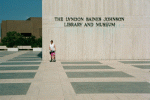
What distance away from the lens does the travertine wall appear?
687 inches

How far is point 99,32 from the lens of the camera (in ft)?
58.2

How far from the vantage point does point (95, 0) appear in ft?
58.3

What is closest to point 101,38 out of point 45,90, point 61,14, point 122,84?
point 61,14

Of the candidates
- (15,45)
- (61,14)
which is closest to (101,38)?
(61,14)

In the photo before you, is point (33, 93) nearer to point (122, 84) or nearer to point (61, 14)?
point (122, 84)

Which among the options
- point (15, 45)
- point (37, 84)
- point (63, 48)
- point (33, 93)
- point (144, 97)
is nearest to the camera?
point (144, 97)

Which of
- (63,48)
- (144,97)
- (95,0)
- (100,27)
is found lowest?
(144,97)

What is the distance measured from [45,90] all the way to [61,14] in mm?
11340

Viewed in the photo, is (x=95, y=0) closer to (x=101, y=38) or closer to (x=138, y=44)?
(x=101, y=38)

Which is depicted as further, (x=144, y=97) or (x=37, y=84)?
(x=37, y=84)

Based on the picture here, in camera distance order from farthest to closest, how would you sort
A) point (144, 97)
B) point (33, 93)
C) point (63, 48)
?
1. point (63, 48)
2. point (33, 93)
3. point (144, 97)

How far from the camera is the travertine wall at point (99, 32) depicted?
17.4 meters

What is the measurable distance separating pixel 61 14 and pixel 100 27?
3.40 meters

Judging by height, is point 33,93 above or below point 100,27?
below
